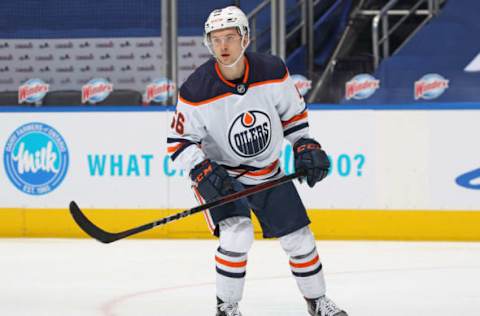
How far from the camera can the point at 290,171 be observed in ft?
22.5

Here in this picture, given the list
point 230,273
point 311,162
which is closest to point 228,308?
point 230,273

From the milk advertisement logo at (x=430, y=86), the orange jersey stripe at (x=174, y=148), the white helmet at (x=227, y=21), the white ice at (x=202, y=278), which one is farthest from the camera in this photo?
the milk advertisement logo at (x=430, y=86)

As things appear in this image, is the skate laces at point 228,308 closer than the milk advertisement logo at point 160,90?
Yes

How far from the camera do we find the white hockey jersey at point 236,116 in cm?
386

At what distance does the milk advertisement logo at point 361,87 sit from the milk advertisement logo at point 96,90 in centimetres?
151

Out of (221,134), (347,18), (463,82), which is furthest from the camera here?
(347,18)

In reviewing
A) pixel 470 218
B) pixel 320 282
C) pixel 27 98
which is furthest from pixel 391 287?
pixel 27 98

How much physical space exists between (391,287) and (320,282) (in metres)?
1.10

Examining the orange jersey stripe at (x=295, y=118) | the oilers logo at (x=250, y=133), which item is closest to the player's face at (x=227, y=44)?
the oilers logo at (x=250, y=133)

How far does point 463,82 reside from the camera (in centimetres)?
684

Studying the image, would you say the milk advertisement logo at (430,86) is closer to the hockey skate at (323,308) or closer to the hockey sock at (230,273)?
the hockey skate at (323,308)

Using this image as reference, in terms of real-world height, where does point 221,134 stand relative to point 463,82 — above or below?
above

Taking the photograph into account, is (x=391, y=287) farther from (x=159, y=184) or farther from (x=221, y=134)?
(x=159, y=184)

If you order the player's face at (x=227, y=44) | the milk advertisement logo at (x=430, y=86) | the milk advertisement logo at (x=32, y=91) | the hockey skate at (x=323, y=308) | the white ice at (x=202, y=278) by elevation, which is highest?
the player's face at (x=227, y=44)
